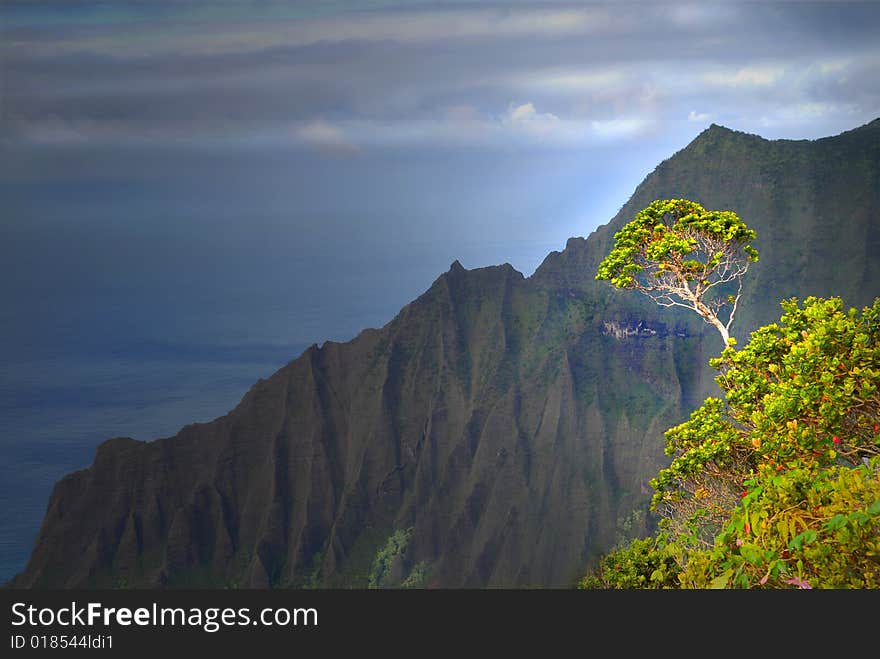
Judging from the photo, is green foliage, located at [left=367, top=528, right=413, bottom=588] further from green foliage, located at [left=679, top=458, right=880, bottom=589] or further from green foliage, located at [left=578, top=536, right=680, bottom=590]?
green foliage, located at [left=679, top=458, right=880, bottom=589]

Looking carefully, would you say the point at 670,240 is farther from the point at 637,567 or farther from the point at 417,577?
the point at 417,577

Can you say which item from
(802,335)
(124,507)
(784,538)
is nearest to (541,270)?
(124,507)

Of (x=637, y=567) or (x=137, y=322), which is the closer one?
(x=637, y=567)

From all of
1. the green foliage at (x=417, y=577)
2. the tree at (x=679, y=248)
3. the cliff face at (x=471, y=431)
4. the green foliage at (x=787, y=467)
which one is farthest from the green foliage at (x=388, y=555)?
the tree at (x=679, y=248)

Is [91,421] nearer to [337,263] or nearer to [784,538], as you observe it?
[337,263]

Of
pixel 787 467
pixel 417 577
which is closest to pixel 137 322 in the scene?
pixel 417 577

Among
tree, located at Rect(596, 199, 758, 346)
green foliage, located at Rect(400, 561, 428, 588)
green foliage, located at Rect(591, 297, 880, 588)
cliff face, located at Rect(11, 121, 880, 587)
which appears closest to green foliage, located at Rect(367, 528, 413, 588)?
cliff face, located at Rect(11, 121, 880, 587)

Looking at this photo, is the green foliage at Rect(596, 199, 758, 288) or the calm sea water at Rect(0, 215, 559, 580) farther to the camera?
the calm sea water at Rect(0, 215, 559, 580)

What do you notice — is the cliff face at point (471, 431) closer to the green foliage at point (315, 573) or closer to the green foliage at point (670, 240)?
the green foliage at point (315, 573)
